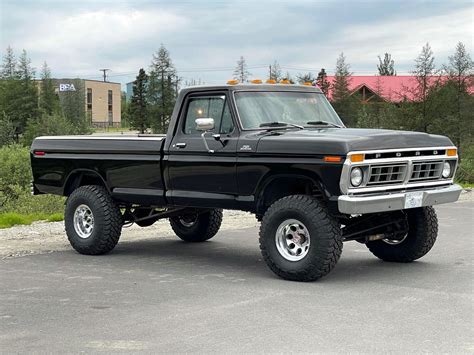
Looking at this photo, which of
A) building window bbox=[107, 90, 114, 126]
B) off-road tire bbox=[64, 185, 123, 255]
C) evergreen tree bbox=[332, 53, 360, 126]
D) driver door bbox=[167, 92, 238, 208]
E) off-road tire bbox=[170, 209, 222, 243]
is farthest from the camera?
building window bbox=[107, 90, 114, 126]

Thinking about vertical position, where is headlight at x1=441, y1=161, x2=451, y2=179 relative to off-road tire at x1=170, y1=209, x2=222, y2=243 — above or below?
above

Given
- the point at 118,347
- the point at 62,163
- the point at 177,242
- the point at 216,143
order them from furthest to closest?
the point at 177,242 < the point at 62,163 < the point at 216,143 < the point at 118,347

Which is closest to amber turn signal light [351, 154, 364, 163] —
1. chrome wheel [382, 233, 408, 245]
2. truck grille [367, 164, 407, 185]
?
truck grille [367, 164, 407, 185]

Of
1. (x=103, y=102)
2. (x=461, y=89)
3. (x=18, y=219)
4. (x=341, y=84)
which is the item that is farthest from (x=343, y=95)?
(x=103, y=102)

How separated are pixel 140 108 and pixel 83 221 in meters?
39.0

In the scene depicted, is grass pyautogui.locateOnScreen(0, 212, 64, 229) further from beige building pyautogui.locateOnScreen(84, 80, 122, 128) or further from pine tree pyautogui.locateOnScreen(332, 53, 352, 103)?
beige building pyautogui.locateOnScreen(84, 80, 122, 128)

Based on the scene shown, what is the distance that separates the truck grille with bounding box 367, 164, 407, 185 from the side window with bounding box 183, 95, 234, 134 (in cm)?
186

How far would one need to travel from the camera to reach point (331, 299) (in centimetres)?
727

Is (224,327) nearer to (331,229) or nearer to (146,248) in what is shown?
(331,229)

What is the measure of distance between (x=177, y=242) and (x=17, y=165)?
29.1 m

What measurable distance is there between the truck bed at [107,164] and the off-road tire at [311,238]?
190cm

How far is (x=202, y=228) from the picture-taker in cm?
1144

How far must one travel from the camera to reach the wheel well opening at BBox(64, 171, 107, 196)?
10.7m

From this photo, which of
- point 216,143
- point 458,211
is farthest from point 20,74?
point 216,143
